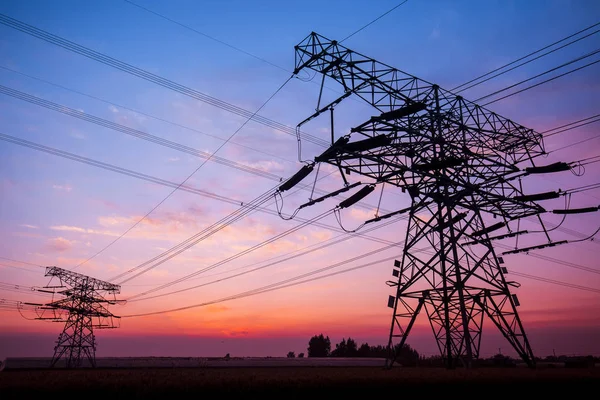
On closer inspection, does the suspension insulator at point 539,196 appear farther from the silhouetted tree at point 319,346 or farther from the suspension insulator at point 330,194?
the silhouetted tree at point 319,346

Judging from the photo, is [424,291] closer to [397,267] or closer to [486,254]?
[397,267]

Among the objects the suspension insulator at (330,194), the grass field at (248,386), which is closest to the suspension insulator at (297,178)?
the suspension insulator at (330,194)

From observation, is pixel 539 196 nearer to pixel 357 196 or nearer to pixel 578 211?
pixel 578 211

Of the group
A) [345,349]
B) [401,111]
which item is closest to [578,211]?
[401,111]

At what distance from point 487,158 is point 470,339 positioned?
41.8ft

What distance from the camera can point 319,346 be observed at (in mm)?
140875

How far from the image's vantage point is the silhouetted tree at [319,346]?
454ft

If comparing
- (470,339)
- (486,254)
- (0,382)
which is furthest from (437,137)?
(0,382)

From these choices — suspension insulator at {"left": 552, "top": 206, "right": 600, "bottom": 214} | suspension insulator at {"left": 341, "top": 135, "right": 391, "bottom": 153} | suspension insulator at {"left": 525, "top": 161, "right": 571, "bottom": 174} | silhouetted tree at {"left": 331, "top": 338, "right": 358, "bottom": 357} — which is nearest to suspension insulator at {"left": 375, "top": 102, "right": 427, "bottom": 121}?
suspension insulator at {"left": 341, "top": 135, "right": 391, "bottom": 153}

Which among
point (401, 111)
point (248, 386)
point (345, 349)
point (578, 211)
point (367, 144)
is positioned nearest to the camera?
point (248, 386)

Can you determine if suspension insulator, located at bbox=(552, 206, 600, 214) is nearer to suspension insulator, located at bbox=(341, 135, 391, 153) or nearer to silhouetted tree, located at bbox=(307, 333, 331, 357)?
suspension insulator, located at bbox=(341, 135, 391, 153)

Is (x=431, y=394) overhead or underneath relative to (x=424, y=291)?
underneath

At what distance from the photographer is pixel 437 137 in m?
→ 27.5

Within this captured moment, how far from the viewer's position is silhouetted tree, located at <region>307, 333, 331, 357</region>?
454 feet
